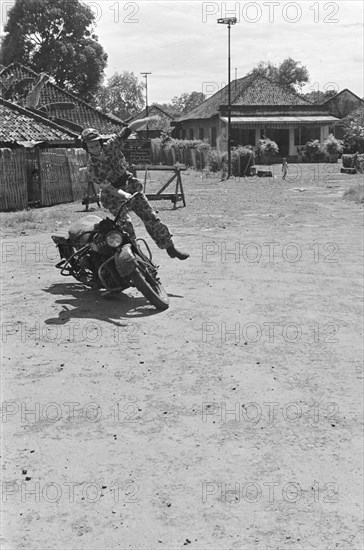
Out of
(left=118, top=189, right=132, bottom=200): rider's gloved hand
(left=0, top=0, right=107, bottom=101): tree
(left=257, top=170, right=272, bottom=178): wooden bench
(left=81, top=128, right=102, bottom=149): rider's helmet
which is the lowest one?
(left=118, top=189, right=132, bottom=200): rider's gloved hand

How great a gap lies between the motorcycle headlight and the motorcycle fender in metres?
0.26

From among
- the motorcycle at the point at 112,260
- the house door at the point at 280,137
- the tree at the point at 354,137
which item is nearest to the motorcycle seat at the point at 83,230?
the motorcycle at the point at 112,260

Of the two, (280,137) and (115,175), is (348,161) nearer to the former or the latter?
(280,137)

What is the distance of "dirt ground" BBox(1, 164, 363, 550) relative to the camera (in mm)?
3955

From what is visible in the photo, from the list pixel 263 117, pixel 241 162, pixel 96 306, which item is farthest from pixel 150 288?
pixel 263 117

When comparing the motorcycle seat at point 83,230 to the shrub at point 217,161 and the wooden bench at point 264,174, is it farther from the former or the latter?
the shrub at point 217,161

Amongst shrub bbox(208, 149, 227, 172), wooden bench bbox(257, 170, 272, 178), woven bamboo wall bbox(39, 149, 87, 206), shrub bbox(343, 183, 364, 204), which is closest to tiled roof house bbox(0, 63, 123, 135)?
shrub bbox(208, 149, 227, 172)

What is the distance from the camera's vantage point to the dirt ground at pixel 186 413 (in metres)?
3.96

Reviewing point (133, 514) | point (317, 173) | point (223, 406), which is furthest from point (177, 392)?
point (317, 173)

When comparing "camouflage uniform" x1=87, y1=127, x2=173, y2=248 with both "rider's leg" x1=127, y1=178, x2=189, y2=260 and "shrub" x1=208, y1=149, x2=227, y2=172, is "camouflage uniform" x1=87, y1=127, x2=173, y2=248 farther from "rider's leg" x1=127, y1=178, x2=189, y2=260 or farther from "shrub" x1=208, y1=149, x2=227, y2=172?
"shrub" x1=208, y1=149, x2=227, y2=172

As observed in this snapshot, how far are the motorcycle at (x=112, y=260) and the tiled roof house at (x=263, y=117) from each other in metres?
43.2

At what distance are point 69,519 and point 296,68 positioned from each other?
274 ft

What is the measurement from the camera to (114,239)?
7.89 metres

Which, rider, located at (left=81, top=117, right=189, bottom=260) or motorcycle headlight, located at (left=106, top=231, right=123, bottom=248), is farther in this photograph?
rider, located at (left=81, top=117, right=189, bottom=260)
